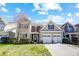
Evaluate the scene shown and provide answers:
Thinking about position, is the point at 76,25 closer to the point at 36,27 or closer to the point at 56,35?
the point at 56,35

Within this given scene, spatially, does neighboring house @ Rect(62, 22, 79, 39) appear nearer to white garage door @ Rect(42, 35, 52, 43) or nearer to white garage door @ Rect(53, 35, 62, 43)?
white garage door @ Rect(53, 35, 62, 43)

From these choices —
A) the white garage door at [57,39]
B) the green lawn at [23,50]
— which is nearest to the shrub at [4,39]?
the green lawn at [23,50]

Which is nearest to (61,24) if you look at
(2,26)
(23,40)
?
(23,40)

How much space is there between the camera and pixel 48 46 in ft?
18.3

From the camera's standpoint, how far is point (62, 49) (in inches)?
216

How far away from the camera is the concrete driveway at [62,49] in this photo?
5.40 metres

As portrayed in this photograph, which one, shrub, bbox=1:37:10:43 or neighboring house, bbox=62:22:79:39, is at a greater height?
neighboring house, bbox=62:22:79:39

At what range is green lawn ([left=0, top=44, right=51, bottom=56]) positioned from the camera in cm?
539

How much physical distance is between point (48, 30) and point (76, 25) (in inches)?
27.6

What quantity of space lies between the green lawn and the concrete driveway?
13 centimetres

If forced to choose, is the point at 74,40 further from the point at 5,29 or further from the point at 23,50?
the point at 5,29

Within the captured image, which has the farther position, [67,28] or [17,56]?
[67,28]

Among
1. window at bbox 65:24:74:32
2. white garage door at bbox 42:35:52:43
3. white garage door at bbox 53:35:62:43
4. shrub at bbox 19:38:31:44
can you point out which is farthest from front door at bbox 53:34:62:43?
shrub at bbox 19:38:31:44

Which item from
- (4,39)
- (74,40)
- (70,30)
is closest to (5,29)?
(4,39)
